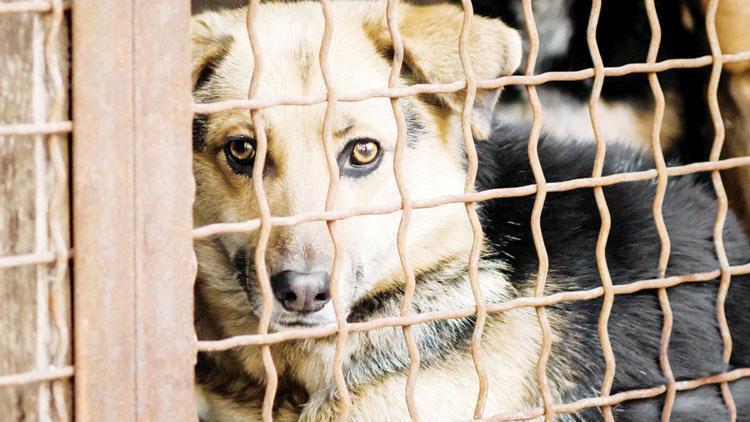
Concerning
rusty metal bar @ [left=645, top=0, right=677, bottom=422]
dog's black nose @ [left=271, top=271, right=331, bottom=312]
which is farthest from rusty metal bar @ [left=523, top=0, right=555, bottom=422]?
dog's black nose @ [left=271, top=271, right=331, bottom=312]

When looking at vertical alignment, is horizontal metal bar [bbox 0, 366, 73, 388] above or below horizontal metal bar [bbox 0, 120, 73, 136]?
below

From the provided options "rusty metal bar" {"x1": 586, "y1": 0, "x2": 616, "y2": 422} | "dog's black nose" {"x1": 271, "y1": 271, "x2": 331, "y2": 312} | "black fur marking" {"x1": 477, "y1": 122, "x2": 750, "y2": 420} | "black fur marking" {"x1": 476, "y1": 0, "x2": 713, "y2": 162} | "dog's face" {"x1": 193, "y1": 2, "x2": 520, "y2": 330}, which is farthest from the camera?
"black fur marking" {"x1": 476, "y1": 0, "x2": 713, "y2": 162}

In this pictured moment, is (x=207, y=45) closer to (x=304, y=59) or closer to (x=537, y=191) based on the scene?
(x=304, y=59)

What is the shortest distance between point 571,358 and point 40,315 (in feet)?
5.12

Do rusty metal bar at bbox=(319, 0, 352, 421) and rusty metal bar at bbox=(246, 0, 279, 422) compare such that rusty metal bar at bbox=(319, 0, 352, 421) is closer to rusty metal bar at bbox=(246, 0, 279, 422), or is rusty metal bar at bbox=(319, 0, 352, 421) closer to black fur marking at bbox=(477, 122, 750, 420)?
rusty metal bar at bbox=(246, 0, 279, 422)

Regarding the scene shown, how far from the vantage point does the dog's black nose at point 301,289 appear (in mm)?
2270

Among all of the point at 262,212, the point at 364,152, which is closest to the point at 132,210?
the point at 262,212

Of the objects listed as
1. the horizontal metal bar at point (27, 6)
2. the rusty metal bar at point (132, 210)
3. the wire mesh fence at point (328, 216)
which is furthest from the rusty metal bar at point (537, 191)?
the horizontal metal bar at point (27, 6)

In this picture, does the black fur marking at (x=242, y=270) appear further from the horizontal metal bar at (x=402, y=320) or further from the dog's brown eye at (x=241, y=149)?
the horizontal metal bar at (x=402, y=320)

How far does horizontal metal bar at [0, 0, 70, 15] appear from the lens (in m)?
1.60

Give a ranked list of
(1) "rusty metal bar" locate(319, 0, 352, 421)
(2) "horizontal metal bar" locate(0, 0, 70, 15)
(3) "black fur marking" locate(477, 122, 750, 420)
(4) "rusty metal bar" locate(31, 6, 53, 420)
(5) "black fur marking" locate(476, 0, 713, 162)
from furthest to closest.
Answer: (5) "black fur marking" locate(476, 0, 713, 162), (3) "black fur marking" locate(477, 122, 750, 420), (1) "rusty metal bar" locate(319, 0, 352, 421), (4) "rusty metal bar" locate(31, 6, 53, 420), (2) "horizontal metal bar" locate(0, 0, 70, 15)

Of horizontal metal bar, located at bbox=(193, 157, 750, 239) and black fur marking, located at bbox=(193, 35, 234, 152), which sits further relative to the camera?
black fur marking, located at bbox=(193, 35, 234, 152)

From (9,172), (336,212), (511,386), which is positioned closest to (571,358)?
(511,386)

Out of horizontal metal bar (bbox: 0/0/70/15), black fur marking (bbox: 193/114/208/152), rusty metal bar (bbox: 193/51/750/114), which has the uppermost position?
horizontal metal bar (bbox: 0/0/70/15)
